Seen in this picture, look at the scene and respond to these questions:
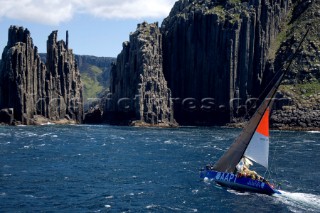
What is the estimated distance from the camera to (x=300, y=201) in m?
63.3

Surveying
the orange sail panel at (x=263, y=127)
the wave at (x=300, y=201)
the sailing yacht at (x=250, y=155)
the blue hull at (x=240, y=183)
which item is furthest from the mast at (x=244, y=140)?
the wave at (x=300, y=201)

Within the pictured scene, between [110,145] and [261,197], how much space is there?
2557 inches

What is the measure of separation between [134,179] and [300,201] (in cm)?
2538

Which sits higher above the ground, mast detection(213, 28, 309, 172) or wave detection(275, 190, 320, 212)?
mast detection(213, 28, 309, 172)

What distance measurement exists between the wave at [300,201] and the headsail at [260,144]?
528 cm

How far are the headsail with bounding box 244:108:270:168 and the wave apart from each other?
5.28 m

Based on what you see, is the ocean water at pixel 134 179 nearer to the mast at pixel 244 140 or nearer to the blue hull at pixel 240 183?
the blue hull at pixel 240 183

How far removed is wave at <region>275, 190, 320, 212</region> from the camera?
59969mm

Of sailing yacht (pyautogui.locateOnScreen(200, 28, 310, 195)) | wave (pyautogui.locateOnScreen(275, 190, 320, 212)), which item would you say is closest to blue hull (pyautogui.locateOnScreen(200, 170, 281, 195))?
sailing yacht (pyautogui.locateOnScreen(200, 28, 310, 195))

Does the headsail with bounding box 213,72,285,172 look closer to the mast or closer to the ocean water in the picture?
the mast

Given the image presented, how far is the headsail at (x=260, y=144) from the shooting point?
6912 cm

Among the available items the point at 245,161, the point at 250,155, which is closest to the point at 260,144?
the point at 250,155

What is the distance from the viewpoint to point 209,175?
73562 millimetres

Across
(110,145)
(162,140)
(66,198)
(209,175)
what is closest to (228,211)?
(209,175)
